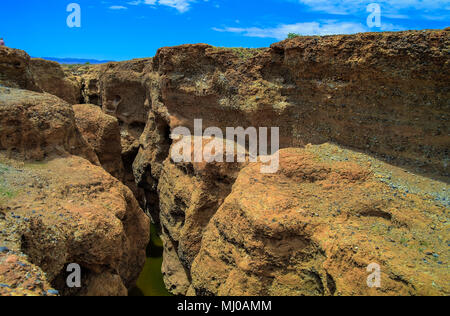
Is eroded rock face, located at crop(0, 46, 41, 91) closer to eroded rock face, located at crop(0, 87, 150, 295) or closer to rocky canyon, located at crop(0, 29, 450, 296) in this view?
rocky canyon, located at crop(0, 29, 450, 296)

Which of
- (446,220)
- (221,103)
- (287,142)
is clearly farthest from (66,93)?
(446,220)

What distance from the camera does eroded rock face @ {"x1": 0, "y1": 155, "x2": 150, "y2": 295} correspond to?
14.6 feet

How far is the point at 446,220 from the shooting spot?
4.69 m

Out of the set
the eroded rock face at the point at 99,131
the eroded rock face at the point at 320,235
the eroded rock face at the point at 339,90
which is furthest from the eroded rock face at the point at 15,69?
the eroded rock face at the point at 320,235

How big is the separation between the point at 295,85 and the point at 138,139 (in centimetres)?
895

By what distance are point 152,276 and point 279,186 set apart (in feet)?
19.0

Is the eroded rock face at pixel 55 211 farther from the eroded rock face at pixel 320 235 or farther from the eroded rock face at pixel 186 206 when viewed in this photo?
the eroded rock face at pixel 320 235

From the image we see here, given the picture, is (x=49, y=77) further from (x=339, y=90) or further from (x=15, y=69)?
(x=339, y=90)

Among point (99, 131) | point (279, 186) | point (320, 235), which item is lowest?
point (320, 235)

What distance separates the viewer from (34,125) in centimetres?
689

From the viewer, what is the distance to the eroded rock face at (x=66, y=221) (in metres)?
4.46

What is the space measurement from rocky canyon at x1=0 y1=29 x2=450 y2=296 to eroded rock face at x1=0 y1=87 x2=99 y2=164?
0.03m

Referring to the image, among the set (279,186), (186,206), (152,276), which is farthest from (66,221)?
(152,276)

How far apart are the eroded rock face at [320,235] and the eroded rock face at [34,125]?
4272mm
